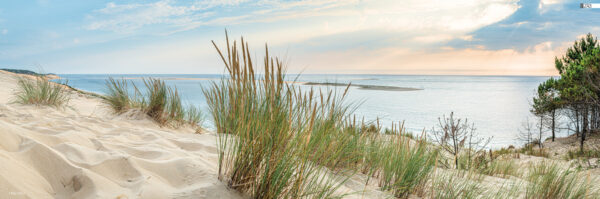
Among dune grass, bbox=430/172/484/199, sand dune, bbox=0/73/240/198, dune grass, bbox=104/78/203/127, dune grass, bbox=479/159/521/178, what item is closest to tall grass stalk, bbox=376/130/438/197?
dune grass, bbox=430/172/484/199

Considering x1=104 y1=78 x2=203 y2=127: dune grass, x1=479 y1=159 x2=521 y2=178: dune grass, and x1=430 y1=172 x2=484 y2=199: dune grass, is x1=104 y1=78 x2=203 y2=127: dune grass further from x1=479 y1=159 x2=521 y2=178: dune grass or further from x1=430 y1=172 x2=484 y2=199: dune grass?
x1=479 y1=159 x2=521 y2=178: dune grass

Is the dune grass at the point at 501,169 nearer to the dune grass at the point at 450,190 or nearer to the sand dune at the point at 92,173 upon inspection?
the dune grass at the point at 450,190

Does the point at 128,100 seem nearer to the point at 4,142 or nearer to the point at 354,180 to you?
the point at 4,142

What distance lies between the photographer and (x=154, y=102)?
4.68m

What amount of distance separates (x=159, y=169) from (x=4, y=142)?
820 millimetres

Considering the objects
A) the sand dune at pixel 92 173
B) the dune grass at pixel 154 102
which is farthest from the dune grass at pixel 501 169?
the dune grass at pixel 154 102

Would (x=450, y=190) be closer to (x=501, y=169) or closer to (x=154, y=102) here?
(x=501, y=169)

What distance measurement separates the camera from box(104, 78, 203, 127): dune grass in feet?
15.4

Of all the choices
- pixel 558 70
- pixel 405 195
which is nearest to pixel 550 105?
pixel 558 70

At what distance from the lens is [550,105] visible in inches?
675

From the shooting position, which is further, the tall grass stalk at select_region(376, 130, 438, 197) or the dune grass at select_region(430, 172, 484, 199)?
the tall grass stalk at select_region(376, 130, 438, 197)

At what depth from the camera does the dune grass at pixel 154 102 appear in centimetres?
469

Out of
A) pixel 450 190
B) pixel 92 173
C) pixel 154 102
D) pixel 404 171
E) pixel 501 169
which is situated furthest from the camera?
pixel 154 102

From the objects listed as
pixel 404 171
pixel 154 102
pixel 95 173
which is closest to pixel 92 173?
pixel 95 173
